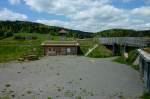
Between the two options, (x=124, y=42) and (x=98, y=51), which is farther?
(x=98, y=51)

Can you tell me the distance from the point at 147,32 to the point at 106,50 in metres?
42.6

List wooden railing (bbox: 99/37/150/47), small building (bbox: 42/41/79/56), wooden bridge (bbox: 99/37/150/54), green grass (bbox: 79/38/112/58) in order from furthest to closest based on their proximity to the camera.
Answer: small building (bbox: 42/41/79/56), green grass (bbox: 79/38/112/58), wooden bridge (bbox: 99/37/150/54), wooden railing (bbox: 99/37/150/47)

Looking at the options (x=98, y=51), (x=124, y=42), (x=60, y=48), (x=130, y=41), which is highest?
(x=130, y=41)

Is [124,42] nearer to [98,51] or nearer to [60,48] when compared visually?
[98,51]

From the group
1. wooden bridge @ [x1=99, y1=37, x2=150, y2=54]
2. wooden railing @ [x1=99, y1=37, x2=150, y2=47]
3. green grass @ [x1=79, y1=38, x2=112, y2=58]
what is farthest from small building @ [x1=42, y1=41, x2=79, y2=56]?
wooden railing @ [x1=99, y1=37, x2=150, y2=47]

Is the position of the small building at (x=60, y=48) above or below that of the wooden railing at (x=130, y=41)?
below

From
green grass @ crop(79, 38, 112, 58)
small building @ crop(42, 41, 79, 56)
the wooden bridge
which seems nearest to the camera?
the wooden bridge

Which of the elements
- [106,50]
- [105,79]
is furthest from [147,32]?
[105,79]

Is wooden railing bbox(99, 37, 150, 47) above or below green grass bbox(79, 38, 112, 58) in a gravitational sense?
above

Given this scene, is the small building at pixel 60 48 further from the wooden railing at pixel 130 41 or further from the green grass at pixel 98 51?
the wooden railing at pixel 130 41

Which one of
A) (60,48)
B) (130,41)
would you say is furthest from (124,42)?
(60,48)

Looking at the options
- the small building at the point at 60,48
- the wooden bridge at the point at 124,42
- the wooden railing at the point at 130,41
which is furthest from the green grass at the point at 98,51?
the small building at the point at 60,48

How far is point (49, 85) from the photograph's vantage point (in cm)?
2497

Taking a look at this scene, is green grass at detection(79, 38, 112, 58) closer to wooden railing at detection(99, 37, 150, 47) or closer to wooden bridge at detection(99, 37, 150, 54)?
wooden bridge at detection(99, 37, 150, 54)
